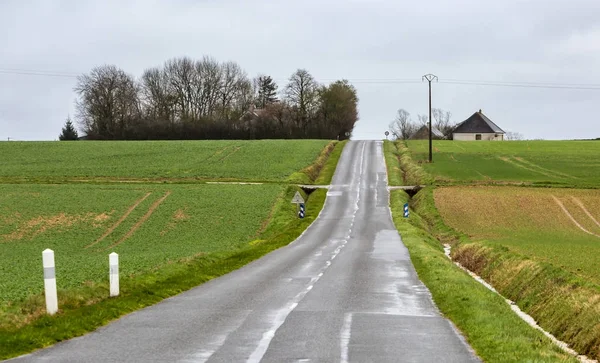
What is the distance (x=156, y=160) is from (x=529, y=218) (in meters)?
52.0

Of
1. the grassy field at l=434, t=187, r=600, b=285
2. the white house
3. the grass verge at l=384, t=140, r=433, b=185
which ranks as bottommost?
the grassy field at l=434, t=187, r=600, b=285

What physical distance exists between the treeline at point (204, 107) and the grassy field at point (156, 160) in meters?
27.9

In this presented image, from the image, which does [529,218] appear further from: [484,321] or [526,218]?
[484,321]

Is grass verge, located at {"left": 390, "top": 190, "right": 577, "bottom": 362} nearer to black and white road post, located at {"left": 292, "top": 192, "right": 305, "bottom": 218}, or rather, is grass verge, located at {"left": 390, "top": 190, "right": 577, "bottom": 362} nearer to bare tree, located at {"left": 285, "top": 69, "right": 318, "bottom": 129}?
black and white road post, located at {"left": 292, "top": 192, "right": 305, "bottom": 218}

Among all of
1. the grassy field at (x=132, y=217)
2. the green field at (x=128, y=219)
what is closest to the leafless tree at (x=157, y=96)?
the grassy field at (x=132, y=217)

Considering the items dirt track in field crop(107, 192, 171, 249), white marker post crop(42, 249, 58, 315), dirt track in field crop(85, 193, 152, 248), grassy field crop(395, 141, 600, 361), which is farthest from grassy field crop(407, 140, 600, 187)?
white marker post crop(42, 249, 58, 315)

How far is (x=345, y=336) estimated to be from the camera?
12.5 m

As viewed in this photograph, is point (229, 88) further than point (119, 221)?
Yes

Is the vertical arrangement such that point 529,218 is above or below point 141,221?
below

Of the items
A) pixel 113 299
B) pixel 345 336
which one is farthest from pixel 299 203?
pixel 345 336

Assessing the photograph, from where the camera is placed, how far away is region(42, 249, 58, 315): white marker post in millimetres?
13984

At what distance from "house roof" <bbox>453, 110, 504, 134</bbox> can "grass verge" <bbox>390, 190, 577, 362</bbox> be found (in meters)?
137

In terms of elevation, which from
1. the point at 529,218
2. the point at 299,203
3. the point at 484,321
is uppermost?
the point at 484,321

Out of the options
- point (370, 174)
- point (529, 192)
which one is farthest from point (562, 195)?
point (370, 174)
